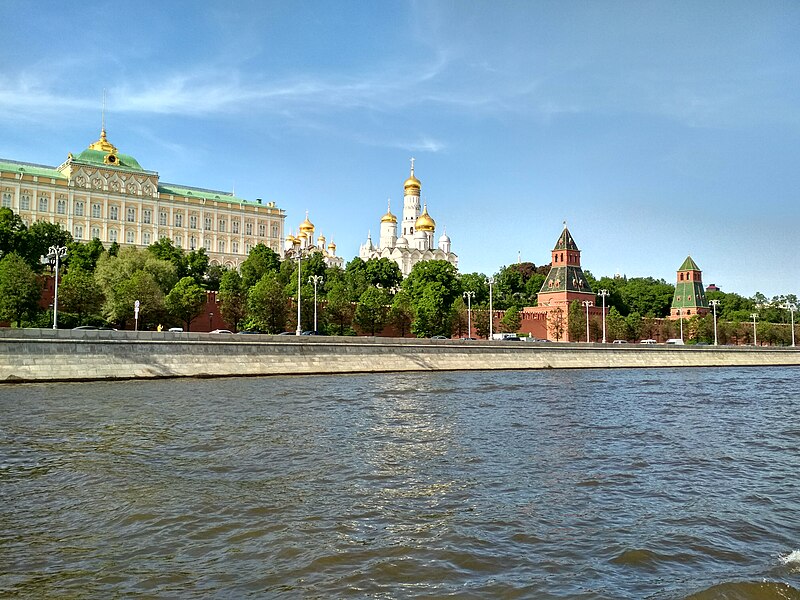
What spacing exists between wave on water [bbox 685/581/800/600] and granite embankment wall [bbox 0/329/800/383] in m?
27.6

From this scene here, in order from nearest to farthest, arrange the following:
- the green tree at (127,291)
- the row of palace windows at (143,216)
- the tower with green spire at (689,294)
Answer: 1. the green tree at (127,291)
2. the row of palace windows at (143,216)
3. the tower with green spire at (689,294)

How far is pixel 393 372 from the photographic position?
40094mm

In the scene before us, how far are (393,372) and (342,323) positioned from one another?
19918 millimetres

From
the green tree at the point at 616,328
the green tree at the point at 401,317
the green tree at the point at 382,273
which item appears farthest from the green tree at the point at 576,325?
the green tree at the point at 382,273

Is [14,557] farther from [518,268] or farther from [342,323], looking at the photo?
[518,268]

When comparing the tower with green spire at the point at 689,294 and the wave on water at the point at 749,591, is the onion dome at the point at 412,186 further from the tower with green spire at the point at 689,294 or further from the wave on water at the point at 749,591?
the wave on water at the point at 749,591

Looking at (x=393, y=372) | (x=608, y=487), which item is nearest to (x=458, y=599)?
(x=608, y=487)

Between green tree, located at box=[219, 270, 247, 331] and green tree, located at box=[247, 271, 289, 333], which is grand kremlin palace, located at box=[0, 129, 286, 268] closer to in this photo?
green tree, located at box=[219, 270, 247, 331]

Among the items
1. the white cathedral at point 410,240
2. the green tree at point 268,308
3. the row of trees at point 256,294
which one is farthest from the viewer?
the white cathedral at point 410,240

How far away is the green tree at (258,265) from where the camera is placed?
73.4 m

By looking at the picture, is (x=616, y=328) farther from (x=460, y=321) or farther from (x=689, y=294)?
(x=689, y=294)

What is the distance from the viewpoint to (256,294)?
53.4 m

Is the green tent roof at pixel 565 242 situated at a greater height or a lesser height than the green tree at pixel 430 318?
greater

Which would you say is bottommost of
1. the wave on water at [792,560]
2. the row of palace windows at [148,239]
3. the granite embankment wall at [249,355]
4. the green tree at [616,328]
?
the wave on water at [792,560]
